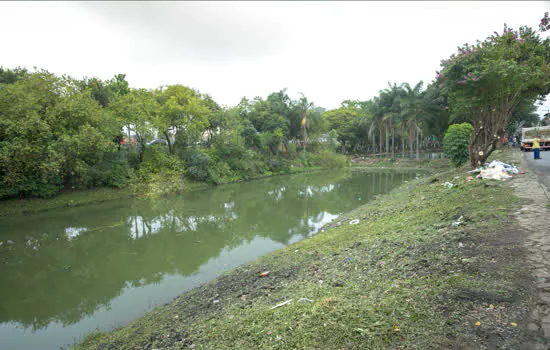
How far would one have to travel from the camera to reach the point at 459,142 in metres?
16.8

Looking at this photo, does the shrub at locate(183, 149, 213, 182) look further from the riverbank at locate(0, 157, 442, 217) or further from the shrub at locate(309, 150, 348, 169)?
the shrub at locate(309, 150, 348, 169)

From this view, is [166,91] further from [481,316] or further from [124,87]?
[481,316]

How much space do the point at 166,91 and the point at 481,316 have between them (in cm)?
2765

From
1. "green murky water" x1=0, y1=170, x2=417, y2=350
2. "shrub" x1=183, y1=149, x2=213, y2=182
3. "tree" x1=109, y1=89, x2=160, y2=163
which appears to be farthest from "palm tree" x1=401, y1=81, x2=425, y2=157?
"tree" x1=109, y1=89, x2=160, y2=163

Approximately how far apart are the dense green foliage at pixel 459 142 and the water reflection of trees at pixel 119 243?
6354mm

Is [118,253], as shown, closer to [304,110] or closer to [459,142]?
[459,142]

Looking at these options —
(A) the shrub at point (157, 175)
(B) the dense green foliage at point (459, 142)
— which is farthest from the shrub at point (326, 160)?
(B) the dense green foliage at point (459, 142)

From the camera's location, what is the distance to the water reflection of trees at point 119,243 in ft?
20.8

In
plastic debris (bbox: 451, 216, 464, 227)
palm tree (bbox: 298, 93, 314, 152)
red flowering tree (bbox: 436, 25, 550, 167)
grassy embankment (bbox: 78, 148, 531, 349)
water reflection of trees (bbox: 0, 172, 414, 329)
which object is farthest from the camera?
palm tree (bbox: 298, 93, 314, 152)

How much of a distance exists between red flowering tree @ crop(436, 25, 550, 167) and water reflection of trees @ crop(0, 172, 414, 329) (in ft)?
22.2

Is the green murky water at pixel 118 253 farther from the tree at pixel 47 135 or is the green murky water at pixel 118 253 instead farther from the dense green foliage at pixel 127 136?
the dense green foliage at pixel 127 136

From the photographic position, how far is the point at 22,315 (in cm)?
567

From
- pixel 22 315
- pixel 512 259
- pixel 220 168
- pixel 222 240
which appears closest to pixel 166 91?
pixel 220 168

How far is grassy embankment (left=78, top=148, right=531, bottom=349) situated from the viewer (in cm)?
276
